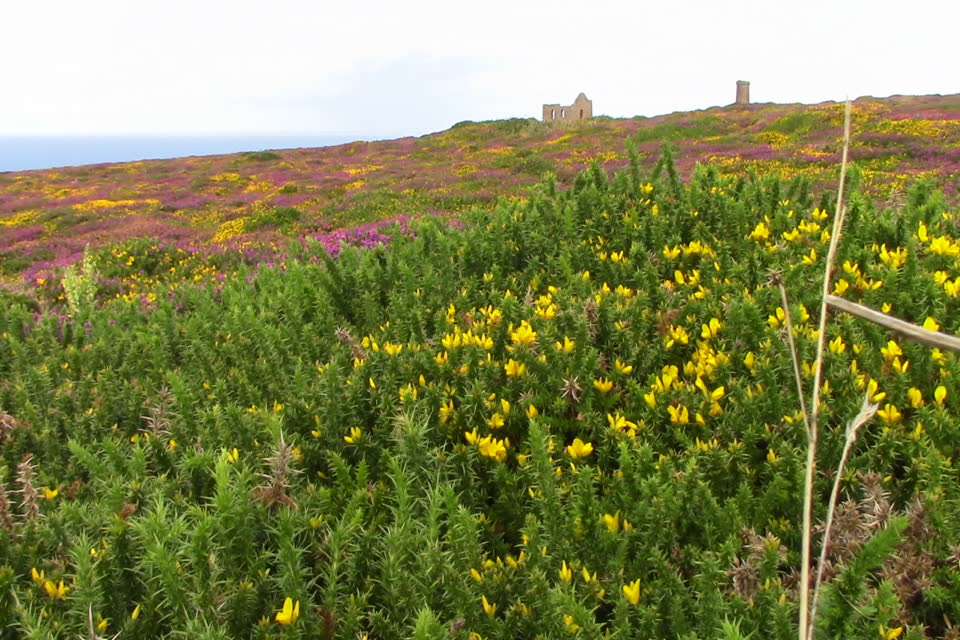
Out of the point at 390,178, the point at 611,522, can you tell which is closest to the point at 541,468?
the point at 611,522

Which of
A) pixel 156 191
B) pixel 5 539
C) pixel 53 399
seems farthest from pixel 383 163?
pixel 5 539

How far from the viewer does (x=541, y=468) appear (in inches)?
91.7

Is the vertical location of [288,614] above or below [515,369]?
below

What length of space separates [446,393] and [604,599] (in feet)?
4.16

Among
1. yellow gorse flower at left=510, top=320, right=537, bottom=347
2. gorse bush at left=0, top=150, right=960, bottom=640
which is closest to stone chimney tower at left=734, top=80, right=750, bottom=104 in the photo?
gorse bush at left=0, top=150, right=960, bottom=640

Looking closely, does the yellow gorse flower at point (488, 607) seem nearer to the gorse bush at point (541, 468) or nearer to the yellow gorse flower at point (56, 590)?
the gorse bush at point (541, 468)

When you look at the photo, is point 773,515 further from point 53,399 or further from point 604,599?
point 53,399

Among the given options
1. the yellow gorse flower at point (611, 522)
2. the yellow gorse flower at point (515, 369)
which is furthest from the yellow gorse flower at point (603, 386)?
the yellow gorse flower at point (611, 522)

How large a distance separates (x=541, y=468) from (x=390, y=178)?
920 inches

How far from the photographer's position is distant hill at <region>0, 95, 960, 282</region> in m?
16.2

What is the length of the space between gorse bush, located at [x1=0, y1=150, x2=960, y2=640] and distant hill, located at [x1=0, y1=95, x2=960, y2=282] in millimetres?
7125

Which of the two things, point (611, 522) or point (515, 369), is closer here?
point (611, 522)

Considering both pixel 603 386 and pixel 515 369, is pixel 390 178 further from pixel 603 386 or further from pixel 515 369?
pixel 603 386

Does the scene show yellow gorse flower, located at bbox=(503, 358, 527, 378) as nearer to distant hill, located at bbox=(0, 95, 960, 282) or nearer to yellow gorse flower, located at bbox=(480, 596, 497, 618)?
yellow gorse flower, located at bbox=(480, 596, 497, 618)
